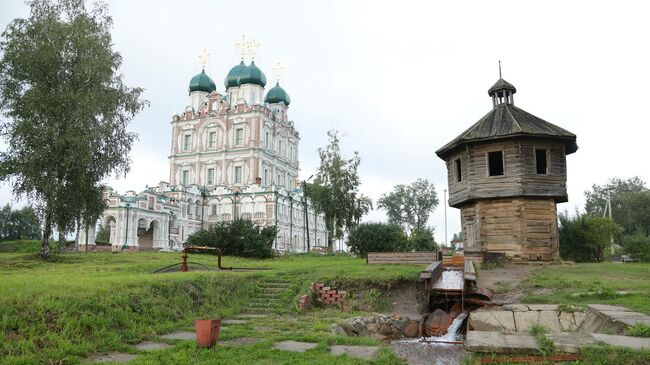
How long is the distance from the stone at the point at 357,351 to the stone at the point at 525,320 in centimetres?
449

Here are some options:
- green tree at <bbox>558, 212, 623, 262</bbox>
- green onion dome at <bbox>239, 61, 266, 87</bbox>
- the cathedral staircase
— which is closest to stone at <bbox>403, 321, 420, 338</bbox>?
the cathedral staircase

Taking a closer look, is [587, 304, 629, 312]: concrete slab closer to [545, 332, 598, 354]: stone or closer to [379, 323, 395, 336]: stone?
[545, 332, 598, 354]: stone

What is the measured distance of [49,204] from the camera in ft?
73.2

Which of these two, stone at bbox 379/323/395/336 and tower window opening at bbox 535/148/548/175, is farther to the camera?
tower window opening at bbox 535/148/548/175

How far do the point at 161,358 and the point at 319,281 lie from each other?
7.75 meters

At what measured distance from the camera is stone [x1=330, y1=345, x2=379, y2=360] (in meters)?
7.49

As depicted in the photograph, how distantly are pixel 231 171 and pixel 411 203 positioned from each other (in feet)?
104

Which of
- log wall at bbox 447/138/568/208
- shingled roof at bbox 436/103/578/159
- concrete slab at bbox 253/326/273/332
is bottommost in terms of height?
concrete slab at bbox 253/326/273/332

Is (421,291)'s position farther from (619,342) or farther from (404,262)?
(619,342)

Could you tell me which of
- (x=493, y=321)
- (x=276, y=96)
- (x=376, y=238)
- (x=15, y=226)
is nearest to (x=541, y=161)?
(x=376, y=238)

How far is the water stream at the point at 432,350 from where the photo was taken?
827 centimetres

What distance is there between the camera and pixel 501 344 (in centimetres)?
669

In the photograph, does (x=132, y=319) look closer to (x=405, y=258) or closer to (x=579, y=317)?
(x=579, y=317)

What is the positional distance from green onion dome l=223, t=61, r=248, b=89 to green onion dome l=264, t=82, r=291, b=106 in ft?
21.5
